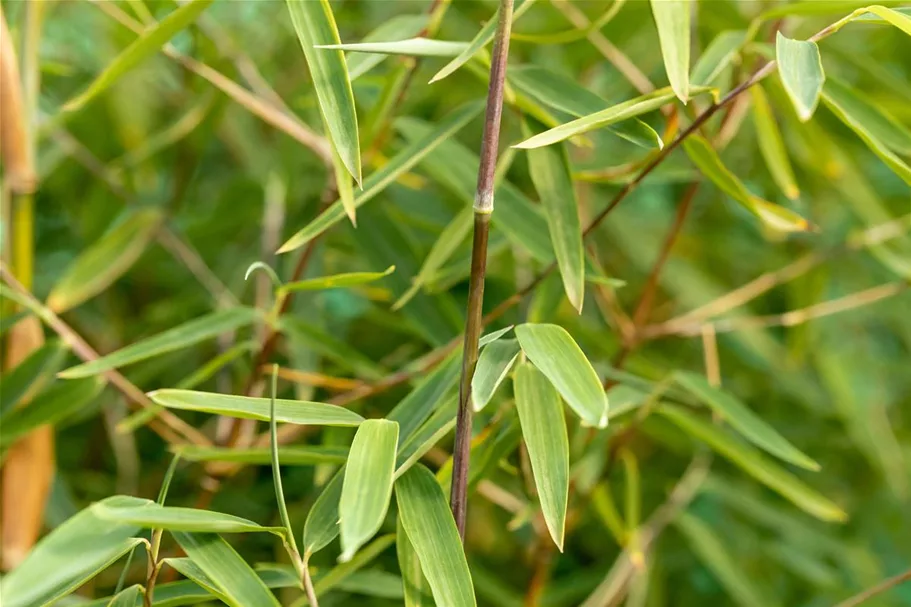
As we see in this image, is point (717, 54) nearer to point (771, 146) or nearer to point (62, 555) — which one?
point (771, 146)

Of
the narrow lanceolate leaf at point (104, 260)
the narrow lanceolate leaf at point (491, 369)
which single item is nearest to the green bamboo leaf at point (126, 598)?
the narrow lanceolate leaf at point (491, 369)

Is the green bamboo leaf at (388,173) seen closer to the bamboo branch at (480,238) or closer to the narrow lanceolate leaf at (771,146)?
the bamboo branch at (480,238)

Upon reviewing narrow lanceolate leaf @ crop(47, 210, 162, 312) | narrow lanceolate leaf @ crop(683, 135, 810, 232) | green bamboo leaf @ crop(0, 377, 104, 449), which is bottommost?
green bamboo leaf @ crop(0, 377, 104, 449)

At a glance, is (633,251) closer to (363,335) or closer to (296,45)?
(363,335)

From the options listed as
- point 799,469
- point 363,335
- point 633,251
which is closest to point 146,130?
point 363,335

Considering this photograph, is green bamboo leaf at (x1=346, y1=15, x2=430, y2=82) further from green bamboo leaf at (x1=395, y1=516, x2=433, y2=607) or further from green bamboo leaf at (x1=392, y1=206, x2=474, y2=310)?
green bamboo leaf at (x1=395, y1=516, x2=433, y2=607)

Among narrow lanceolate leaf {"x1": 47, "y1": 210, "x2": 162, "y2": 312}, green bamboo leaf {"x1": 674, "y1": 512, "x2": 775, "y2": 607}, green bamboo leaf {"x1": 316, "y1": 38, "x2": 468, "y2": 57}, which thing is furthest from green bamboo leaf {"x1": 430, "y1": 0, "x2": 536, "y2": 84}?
green bamboo leaf {"x1": 674, "y1": 512, "x2": 775, "y2": 607}
